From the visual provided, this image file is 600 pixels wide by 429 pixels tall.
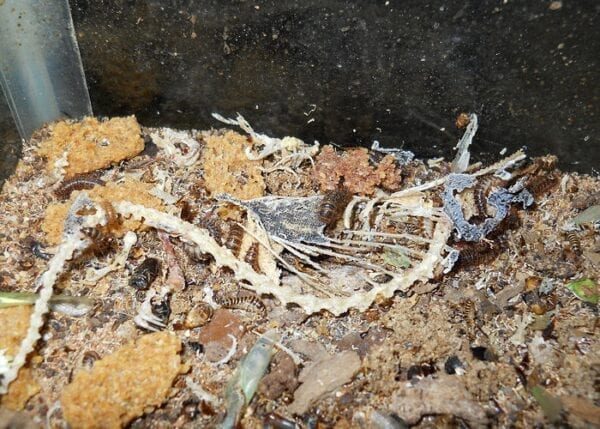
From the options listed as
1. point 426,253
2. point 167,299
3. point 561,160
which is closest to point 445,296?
point 426,253

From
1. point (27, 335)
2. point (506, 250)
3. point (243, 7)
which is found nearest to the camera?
point (27, 335)

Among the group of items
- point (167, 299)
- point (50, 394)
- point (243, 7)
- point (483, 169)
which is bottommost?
point (50, 394)

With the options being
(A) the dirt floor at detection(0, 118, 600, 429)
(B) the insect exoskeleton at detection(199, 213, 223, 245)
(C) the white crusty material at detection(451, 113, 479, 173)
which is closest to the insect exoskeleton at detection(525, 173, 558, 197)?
(A) the dirt floor at detection(0, 118, 600, 429)

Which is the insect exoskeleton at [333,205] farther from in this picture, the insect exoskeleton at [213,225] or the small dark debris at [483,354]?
the small dark debris at [483,354]

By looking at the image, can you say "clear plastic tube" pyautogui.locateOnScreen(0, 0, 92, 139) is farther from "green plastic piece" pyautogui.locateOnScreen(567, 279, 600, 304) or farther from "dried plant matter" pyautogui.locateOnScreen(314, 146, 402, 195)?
"green plastic piece" pyautogui.locateOnScreen(567, 279, 600, 304)

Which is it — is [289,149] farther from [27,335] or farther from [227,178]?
[27,335]

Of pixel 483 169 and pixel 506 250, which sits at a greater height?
pixel 483 169

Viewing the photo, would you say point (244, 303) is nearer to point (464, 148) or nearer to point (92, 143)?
point (92, 143)
